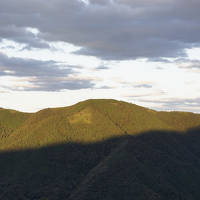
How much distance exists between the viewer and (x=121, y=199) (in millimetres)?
198875

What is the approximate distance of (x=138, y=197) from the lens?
199000mm

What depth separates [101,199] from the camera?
19962cm

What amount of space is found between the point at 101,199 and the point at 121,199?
31.7 ft

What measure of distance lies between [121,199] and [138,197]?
27.1 ft

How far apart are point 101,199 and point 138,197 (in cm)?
1787
